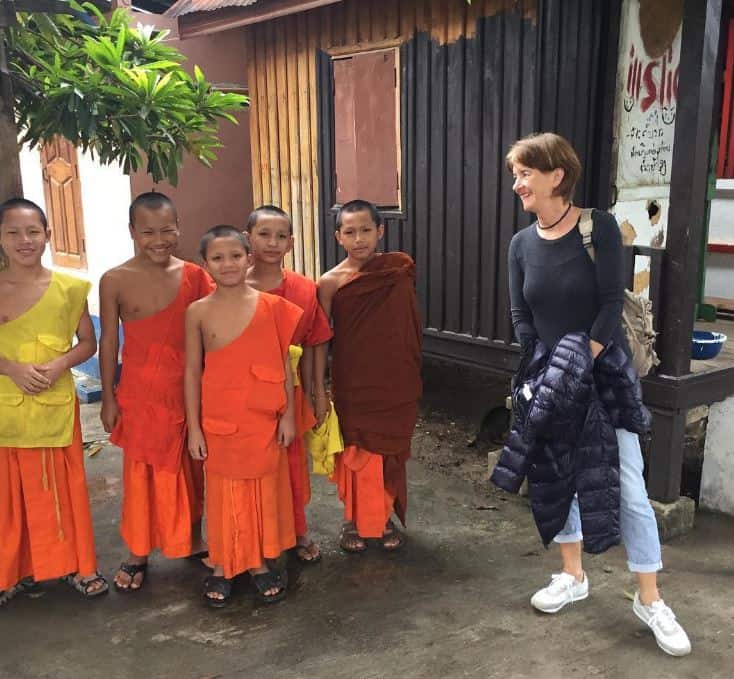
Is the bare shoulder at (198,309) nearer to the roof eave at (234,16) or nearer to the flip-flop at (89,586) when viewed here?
the flip-flop at (89,586)

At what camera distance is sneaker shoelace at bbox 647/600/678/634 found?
3.01 metres

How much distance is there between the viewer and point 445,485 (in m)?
4.88

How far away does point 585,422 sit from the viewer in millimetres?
3037

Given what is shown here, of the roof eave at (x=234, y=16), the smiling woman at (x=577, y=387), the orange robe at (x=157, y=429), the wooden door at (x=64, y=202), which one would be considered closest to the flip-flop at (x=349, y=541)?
the orange robe at (x=157, y=429)

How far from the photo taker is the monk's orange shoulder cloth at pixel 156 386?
11.2 feet

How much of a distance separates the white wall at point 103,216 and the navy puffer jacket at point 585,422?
15.8ft

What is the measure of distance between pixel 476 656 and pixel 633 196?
2741 millimetres

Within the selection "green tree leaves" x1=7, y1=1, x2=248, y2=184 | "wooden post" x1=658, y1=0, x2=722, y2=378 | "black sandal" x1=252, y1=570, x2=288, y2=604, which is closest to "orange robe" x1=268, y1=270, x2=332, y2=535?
"black sandal" x1=252, y1=570, x2=288, y2=604

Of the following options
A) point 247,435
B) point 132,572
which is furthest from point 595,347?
point 132,572

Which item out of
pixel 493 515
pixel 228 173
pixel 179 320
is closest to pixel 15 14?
pixel 179 320

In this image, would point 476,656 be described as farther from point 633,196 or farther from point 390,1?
point 390,1

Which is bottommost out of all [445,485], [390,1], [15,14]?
[445,485]

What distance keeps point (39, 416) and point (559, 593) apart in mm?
2285

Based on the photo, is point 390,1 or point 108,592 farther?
point 390,1
